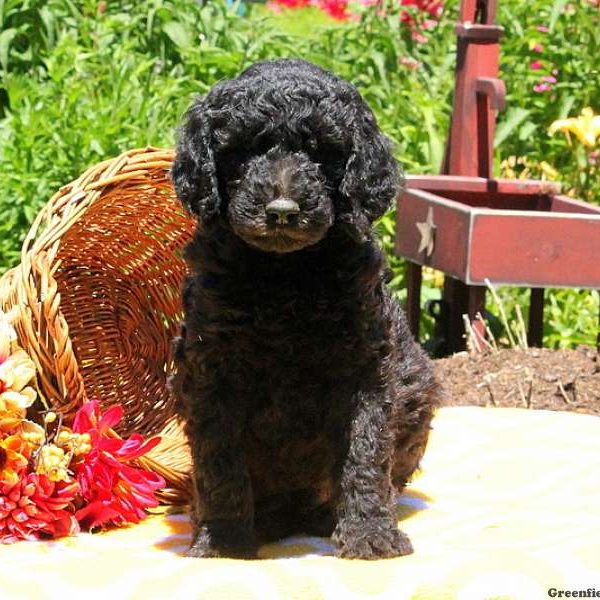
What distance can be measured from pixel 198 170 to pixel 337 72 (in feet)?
13.6

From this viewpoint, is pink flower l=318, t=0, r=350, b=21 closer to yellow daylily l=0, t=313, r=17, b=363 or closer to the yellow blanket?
the yellow blanket

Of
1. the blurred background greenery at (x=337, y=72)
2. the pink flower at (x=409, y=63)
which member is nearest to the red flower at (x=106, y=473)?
the blurred background greenery at (x=337, y=72)

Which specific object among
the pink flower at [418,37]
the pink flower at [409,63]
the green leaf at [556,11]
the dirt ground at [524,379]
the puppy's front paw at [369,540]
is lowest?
the dirt ground at [524,379]

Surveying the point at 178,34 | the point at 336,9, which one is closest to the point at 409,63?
the point at 178,34

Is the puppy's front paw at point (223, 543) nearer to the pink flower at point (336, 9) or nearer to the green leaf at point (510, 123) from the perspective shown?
the green leaf at point (510, 123)

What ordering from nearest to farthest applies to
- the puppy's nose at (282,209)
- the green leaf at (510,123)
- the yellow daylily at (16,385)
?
1. the puppy's nose at (282,209)
2. the yellow daylily at (16,385)
3. the green leaf at (510,123)

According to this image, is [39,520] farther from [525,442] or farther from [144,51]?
[144,51]

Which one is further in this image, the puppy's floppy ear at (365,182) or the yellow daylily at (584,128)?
the yellow daylily at (584,128)

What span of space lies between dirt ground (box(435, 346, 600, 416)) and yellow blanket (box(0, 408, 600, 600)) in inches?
26.4

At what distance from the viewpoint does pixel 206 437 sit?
349cm

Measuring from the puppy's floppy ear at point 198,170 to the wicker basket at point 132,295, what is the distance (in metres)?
0.78

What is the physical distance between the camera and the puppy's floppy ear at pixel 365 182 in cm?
332

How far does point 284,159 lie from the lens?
3.21 metres

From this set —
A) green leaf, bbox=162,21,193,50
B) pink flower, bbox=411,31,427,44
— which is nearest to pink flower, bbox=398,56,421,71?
pink flower, bbox=411,31,427,44
